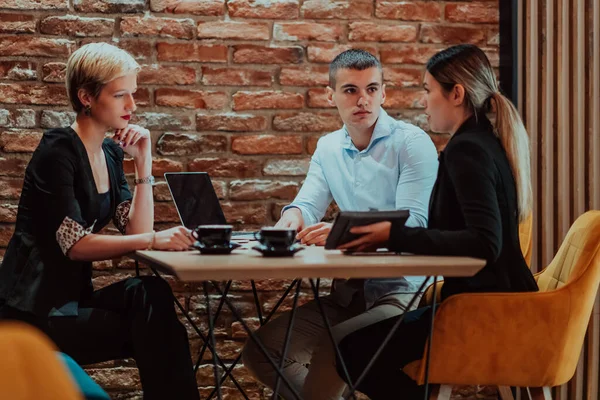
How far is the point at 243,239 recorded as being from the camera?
2.70m

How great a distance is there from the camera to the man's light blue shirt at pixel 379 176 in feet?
9.39

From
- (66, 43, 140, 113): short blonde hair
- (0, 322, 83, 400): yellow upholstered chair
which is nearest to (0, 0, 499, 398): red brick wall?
(66, 43, 140, 113): short blonde hair

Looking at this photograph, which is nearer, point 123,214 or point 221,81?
point 123,214

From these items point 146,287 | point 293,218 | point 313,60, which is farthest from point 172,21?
point 146,287

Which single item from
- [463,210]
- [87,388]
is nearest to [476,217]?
[463,210]

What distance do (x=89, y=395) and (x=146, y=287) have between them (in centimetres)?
70

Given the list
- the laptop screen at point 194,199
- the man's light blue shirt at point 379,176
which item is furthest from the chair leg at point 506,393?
the laptop screen at point 194,199

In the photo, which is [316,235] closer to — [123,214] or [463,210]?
[463,210]

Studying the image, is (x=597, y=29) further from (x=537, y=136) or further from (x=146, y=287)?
(x=146, y=287)

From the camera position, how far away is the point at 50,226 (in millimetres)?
2496

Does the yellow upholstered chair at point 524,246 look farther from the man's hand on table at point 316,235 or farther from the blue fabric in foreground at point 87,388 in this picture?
the blue fabric in foreground at point 87,388

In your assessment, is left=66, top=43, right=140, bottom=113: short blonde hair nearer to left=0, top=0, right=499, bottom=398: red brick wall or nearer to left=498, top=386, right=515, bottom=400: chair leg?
left=0, top=0, right=499, bottom=398: red brick wall

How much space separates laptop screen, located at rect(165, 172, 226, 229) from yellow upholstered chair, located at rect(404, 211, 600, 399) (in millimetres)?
812

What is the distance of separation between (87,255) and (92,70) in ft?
1.97
